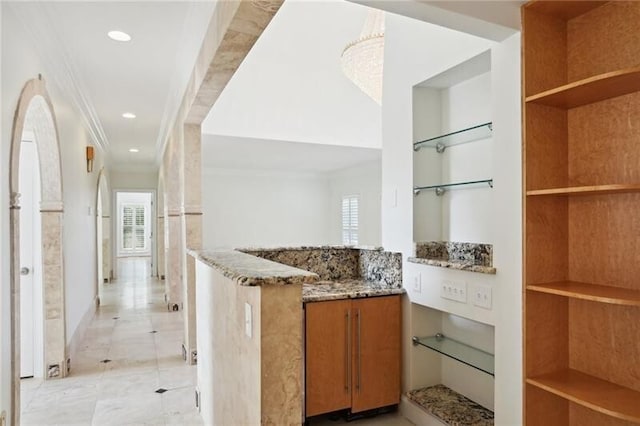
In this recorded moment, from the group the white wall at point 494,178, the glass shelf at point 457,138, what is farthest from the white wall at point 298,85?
the glass shelf at point 457,138

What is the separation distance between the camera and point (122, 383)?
3.34m

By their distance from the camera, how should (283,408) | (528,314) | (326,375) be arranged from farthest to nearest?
1. (326,375)
2. (528,314)
3. (283,408)

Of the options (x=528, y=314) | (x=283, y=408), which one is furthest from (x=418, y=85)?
(x=283, y=408)

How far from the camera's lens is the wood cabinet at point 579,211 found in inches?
61.0

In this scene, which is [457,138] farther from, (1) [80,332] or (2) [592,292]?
(1) [80,332]

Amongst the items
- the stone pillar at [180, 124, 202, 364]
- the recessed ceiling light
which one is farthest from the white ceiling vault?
the stone pillar at [180, 124, 202, 364]

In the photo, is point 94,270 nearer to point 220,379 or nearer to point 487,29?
point 220,379

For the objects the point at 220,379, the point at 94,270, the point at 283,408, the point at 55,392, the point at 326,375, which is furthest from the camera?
the point at 94,270

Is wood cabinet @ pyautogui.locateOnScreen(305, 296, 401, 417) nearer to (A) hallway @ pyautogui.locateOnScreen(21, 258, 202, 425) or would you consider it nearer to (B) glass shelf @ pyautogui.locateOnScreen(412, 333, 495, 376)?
(B) glass shelf @ pyautogui.locateOnScreen(412, 333, 495, 376)

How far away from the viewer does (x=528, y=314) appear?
1.73 meters

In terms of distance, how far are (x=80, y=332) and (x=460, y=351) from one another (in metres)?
3.98

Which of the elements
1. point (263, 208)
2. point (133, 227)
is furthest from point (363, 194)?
point (133, 227)

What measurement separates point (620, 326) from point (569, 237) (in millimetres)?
394

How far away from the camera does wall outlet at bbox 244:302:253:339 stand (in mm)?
1432
